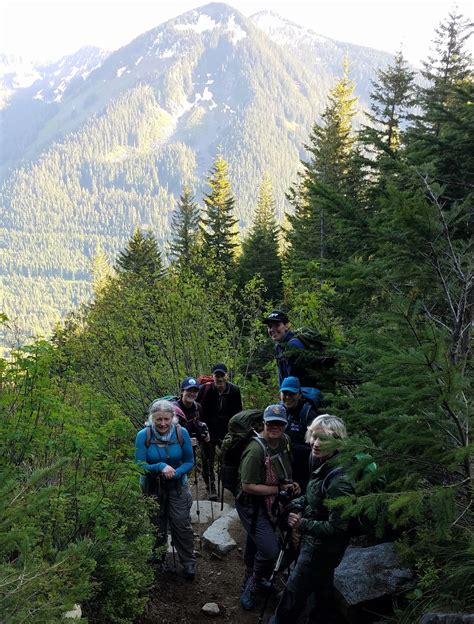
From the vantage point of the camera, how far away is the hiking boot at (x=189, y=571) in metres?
5.74

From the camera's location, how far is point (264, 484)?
191 inches

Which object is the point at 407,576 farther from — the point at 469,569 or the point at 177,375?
the point at 177,375

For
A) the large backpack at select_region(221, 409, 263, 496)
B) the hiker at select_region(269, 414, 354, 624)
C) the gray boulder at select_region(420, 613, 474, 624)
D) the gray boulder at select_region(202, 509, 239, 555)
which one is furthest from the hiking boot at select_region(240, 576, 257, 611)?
the gray boulder at select_region(420, 613, 474, 624)

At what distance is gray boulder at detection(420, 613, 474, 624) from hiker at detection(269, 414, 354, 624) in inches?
29.3

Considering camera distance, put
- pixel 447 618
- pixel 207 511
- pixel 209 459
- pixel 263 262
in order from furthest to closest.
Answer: pixel 263 262, pixel 209 459, pixel 207 511, pixel 447 618

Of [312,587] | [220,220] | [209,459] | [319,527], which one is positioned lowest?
[312,587]

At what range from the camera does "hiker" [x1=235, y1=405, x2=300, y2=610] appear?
188 inches

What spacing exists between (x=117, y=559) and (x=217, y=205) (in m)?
31.3

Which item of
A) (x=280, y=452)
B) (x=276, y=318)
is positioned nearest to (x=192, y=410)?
(x=276, y=318)

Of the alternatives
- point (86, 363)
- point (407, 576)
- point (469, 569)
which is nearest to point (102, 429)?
point (407, 576)

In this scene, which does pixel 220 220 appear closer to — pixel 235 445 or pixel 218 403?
pixel 218 403

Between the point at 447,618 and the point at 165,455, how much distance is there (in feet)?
9.70

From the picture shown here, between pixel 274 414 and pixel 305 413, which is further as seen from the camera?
pixel 305 413

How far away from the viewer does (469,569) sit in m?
3.57
